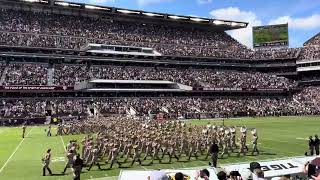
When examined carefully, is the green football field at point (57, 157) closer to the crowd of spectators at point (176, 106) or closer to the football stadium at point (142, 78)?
the football stadium at point (142, 78)

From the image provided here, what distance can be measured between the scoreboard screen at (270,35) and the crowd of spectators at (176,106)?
54.0ft

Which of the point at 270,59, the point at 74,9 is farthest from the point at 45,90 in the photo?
the point at 270,59

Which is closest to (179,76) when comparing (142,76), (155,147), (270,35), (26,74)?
(142,76)

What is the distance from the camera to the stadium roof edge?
8944cm

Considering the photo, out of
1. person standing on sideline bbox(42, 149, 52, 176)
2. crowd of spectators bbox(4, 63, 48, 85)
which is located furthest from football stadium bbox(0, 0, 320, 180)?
person standing on sideline bbox(42, 149, 52, 176)

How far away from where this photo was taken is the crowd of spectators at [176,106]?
63.1m

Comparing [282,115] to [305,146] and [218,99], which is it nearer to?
[218,99]

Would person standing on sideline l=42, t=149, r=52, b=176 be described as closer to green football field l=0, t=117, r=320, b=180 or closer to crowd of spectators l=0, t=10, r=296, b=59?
green football field l=0, t=117, r=320, b=180

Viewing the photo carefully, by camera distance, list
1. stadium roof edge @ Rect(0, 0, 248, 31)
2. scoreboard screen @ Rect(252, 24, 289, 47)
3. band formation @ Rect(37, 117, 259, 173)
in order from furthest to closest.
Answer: scoreboard screen @ Rect(252, 24, 289, 47) < stadium roof edge @ Rect(0, 0, 248, 31) < band formation @ Rect(37, 117, 259, 173)

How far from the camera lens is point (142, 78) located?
259 ft

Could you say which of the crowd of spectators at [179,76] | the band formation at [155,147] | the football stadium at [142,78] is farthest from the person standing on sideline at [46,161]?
the crowd of spectators at [179,76]

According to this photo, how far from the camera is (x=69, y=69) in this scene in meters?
75.8

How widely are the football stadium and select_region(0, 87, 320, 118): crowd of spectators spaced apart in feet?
0.62

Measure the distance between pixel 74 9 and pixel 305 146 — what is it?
74527mm
